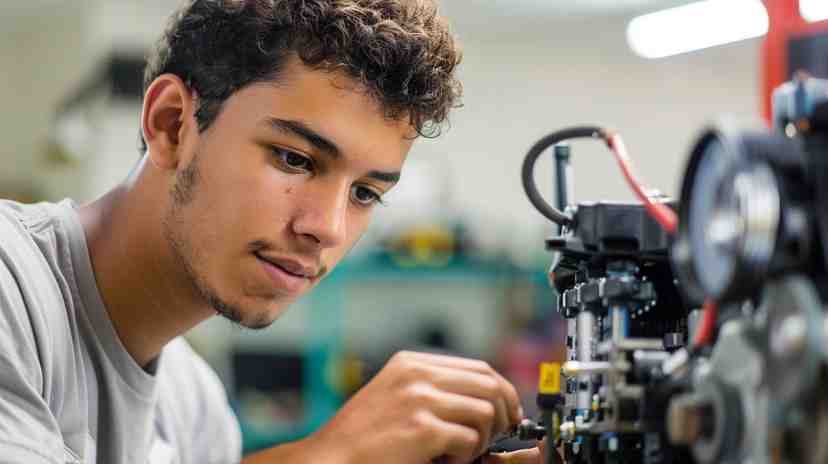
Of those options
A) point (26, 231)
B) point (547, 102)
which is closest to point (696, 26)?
point (547, 102)

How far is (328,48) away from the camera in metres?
1.15

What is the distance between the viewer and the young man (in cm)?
106

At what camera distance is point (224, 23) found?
4.04 ft

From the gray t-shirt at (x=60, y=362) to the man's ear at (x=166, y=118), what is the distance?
0.14 meters

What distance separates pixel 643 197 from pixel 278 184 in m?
0.46

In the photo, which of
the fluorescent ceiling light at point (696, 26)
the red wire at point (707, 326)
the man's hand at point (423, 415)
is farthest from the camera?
the fluorescent ceiling light at point (696, 26)

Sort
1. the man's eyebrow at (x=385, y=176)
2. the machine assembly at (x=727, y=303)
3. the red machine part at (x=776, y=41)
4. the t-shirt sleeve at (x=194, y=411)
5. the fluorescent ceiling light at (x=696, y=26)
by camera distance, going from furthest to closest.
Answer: the fluorescent ceiling light at (x=696, y=26)
the t-shirt sleeve at (x=194, y=411)
the man's eyebrow at (x=385, y=176)
the red machine part at (x=776, y=41)
the machine assembly at (x=727, y=303)

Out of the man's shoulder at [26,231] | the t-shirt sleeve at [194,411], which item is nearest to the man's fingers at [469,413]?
the man's shoulder at [26,231]

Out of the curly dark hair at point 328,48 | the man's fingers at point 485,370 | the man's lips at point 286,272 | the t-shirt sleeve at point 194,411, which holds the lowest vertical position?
the t-shirt sleeve at point 194,411

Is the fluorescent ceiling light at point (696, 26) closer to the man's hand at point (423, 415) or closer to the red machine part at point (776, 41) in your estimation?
the red machine part at point (776, 41)

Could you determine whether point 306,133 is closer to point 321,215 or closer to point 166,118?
point 321,215

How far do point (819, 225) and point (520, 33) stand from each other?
4517mm

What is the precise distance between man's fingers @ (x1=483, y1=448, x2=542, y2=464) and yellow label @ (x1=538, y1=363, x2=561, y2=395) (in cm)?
19

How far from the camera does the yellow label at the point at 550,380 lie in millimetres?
882
